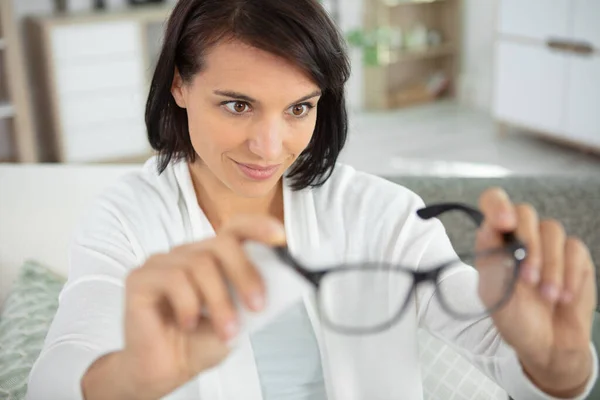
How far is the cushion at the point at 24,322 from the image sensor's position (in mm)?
1128

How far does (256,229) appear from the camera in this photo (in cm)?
63

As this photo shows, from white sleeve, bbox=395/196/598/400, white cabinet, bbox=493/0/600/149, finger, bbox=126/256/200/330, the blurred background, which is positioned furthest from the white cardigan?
white cabinet, bbox=493/0/600/149

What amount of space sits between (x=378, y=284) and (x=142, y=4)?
3551mm

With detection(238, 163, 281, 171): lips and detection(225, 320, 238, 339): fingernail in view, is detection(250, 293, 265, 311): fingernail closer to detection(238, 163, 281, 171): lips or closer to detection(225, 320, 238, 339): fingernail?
detection(225, 320, 238, 339): fingernail

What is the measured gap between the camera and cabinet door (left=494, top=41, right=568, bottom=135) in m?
3.92

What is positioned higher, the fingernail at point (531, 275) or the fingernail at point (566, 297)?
the fingernail at point (531, 275)

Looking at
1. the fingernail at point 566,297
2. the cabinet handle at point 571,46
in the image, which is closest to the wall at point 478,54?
the cabinet handle at point 571,46

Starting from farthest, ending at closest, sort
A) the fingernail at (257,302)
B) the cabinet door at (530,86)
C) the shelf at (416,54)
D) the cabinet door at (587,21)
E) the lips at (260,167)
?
1. the shelf at (416,54)
2. the cabinet door at (530,86)
3. the cabinet door at (587,21)
4. the lips at (260,167)
5. the fingernail at (257,302)

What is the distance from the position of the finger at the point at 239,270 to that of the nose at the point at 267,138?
12.2 inches

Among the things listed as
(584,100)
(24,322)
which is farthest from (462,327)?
(584,100)

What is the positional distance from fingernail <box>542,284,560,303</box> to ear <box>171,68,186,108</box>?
1.93ft

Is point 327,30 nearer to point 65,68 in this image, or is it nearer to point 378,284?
point 378,284

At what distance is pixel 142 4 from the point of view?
407 centimetres

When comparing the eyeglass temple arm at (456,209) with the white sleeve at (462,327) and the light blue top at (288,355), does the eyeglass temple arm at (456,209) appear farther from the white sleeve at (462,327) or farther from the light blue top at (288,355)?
the light blue top at (288,355)
